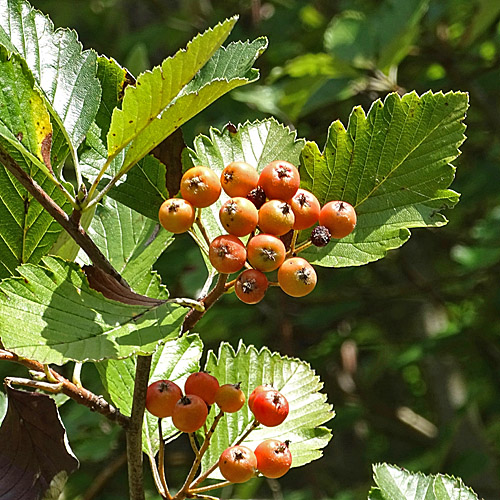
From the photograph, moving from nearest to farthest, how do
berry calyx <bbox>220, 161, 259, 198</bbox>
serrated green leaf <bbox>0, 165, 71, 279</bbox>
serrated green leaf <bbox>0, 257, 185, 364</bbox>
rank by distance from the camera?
1. serrated green leaf <bbox>0, 257, 185, 364</bbox>
2. berry calyx <bbox>220, 161, 259, 198</bbox>
3. serrated green leaf <bbox>0, 165, 71, 279</bbox>

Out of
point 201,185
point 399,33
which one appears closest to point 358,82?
point 399,33

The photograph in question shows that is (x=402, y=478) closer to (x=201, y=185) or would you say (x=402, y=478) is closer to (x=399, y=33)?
(x=201, y=185)

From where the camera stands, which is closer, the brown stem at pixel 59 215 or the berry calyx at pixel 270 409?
the brown stem at pixel 59 215

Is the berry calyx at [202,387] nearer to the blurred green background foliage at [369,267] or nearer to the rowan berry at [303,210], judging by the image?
the rowan berry at [303,210]

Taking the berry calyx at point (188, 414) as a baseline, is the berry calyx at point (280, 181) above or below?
above

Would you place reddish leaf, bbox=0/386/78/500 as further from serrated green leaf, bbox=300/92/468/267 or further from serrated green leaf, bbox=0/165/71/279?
serrated green leaf, bbox=300/92/468/267

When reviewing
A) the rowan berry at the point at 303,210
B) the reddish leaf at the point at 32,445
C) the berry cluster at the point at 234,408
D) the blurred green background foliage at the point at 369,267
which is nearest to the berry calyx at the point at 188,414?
the berry cluster at the point at 234,408

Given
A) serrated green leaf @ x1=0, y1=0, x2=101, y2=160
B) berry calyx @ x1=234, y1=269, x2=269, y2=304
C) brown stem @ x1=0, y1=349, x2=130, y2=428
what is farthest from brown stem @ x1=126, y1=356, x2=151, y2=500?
serrated green leaf @ x1=0, y1=0, x2=101, y2=160
